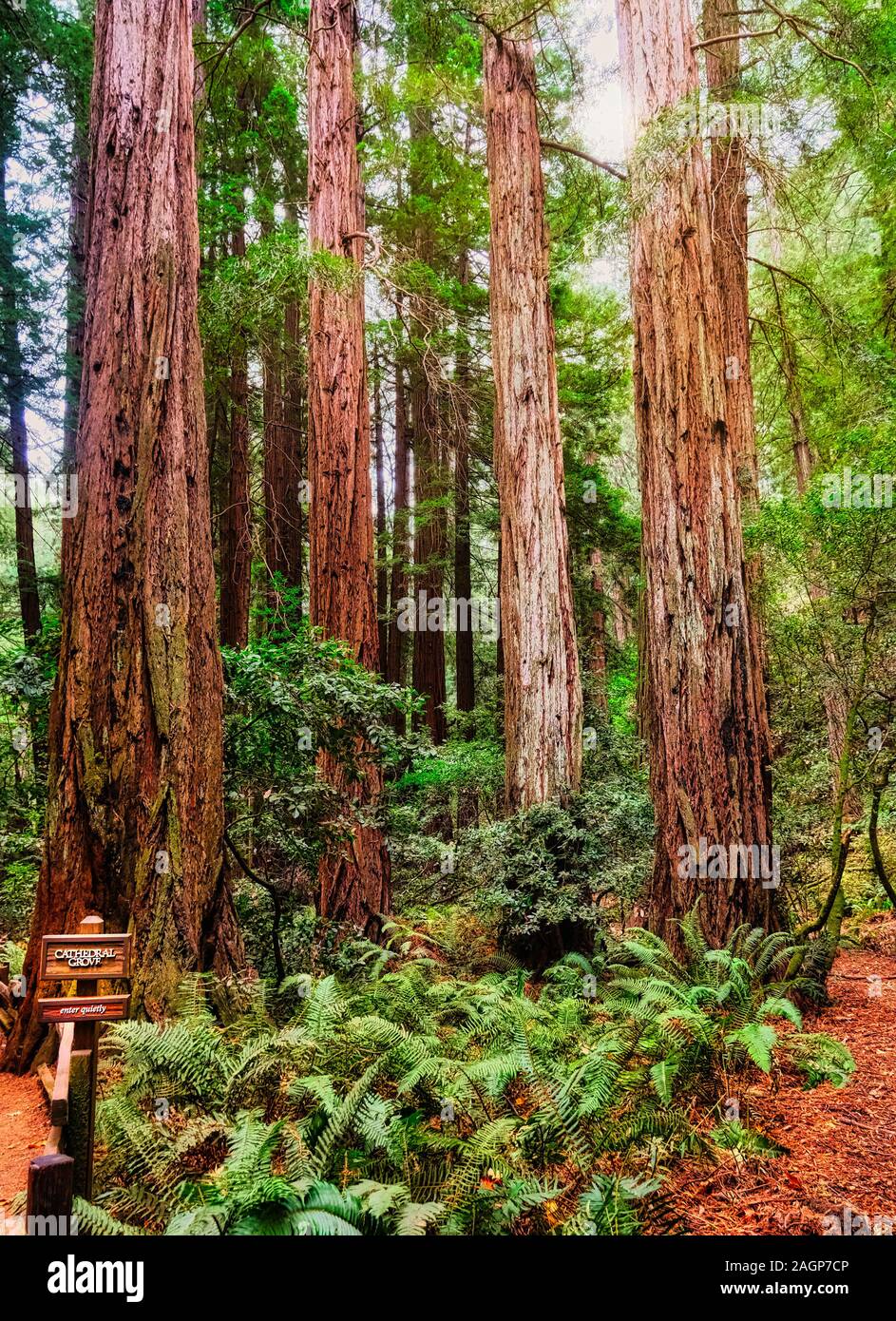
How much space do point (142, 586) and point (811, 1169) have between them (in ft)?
15.3

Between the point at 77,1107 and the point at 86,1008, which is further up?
the point at 86,1008

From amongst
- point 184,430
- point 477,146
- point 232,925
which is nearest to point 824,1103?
point 232,925

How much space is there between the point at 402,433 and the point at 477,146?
6.63 metres

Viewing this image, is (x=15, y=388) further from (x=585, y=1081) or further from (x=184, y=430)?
(x=585, y=1081)

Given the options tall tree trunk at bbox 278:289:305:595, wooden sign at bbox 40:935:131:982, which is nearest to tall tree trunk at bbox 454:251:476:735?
tall tree trunk at bbox 278:289:305:595

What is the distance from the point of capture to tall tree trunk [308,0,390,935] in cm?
791

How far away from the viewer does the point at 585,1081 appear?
3816 millimetres

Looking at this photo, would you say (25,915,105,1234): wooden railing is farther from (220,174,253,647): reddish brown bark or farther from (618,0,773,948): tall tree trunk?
(220,174,253,647): reddish brown bark

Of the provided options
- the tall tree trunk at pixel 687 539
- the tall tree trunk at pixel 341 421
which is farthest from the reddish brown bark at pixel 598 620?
the tall tree trunk at pixel 687 539

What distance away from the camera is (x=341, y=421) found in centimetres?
859

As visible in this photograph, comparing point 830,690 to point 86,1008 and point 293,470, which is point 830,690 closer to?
point 86,1008

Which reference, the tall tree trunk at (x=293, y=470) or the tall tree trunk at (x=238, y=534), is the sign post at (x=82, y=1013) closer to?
the tall tree trunk at (x=238, y=534)

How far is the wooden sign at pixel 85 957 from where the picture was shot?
2900 mm

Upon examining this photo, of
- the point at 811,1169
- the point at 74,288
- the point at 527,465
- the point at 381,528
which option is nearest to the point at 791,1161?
the point at 811,1169
